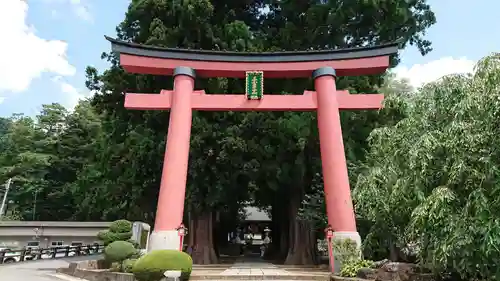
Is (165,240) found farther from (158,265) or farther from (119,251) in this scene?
(158,265)

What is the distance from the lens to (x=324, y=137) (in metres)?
11.8

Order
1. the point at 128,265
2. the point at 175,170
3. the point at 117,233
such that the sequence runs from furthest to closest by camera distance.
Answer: the point at 117,233 < the point at 175,170 < the point at 128,265

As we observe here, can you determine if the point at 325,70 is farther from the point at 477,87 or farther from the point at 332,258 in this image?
the point at 477,87

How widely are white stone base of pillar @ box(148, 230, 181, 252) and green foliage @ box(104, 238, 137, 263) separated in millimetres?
902

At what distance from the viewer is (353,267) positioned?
9.45 m

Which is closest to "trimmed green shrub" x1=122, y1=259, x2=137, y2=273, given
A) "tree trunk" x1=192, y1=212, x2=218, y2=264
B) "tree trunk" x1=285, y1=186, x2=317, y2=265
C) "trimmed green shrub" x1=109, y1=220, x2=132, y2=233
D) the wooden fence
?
"trimmed green shrub" x1=109, y1=220, x2=132, y2=233

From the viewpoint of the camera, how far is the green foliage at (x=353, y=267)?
9297 millimetres

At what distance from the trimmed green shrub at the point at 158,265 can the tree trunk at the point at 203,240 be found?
6336 mm

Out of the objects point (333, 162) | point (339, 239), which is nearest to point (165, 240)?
point (339, 239)

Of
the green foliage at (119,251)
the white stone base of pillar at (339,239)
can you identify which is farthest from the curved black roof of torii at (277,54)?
the green foliage at (119,251)

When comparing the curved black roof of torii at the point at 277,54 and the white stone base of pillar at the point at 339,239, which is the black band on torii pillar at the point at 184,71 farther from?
the white stone base of pillar at the point at 339,239

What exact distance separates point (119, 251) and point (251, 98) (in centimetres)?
576

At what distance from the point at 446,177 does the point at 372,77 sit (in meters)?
10.3

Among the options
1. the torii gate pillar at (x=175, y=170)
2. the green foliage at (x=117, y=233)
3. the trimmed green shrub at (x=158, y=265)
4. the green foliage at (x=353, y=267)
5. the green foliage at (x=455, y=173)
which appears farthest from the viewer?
the green foliage at (x=117, y=233)
